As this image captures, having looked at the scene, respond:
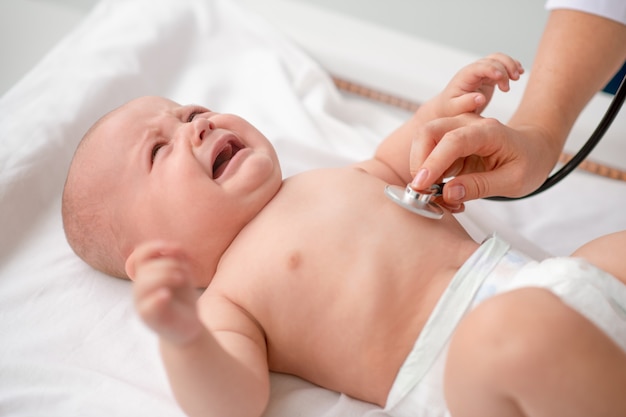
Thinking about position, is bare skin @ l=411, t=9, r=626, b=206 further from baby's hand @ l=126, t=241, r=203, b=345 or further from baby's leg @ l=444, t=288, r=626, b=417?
baby's hand @ l=126, t=241, r=203, b=345

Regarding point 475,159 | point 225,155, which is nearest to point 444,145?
point 475,159

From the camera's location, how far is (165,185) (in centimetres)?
118

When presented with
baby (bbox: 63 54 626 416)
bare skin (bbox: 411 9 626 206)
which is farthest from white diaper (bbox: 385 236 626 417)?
bare skin (bbox: 411 9 626 206)

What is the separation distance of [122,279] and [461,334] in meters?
0.69

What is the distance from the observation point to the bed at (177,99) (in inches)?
43.4

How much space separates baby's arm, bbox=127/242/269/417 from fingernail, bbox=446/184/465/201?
372 mm

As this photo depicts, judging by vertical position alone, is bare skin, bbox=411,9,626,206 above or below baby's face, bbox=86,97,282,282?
above

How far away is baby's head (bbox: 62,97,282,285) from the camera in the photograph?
46.1 inches

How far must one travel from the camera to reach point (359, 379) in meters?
1.06

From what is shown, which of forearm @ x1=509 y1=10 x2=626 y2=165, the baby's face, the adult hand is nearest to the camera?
the adult hand

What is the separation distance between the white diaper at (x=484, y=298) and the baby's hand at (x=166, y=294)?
362 mm

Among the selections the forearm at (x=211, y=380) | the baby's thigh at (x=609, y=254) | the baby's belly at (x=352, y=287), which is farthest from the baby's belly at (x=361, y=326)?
the baby's thigh at (x=609, y=254)

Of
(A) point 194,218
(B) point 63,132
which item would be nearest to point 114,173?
(A) point 194,218

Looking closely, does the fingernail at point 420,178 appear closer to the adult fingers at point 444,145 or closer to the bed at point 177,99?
the adult fingers at point 444,145
